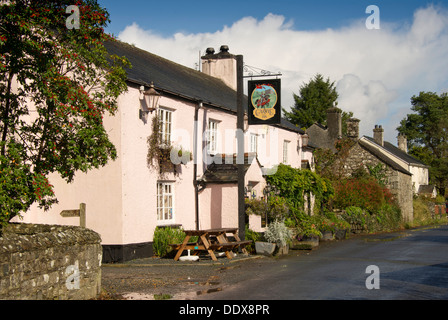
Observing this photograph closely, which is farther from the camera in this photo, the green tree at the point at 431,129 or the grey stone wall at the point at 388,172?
the green tree at the point at 431,129

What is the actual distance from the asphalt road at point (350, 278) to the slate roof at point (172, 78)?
6603 millimetres

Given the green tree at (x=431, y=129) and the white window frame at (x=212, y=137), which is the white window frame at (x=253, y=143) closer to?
the white window frame at (x=212, y=137)

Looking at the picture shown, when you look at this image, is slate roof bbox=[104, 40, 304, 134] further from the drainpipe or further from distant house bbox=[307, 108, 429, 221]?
distant house bbox=[307, 108, 429, 221]

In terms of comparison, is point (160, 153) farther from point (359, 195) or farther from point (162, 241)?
point (359, 195)

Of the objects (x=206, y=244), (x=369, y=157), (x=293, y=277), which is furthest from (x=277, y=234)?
(x=369, y=157)

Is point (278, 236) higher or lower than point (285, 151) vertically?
lower

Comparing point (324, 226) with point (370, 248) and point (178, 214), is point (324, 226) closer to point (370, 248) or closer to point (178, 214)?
point (370, 248)

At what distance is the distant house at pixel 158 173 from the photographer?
51.6ft

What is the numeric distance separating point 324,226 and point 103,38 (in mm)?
16865

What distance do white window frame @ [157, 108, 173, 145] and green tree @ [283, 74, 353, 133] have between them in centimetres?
4449

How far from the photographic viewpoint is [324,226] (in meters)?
24.3

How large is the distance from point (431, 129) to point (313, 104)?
22.8 metres

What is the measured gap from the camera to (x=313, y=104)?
62.7 m

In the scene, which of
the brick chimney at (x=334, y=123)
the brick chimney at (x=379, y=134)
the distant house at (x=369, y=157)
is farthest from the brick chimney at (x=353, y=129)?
the brick chimney at (x=379, y=134)
